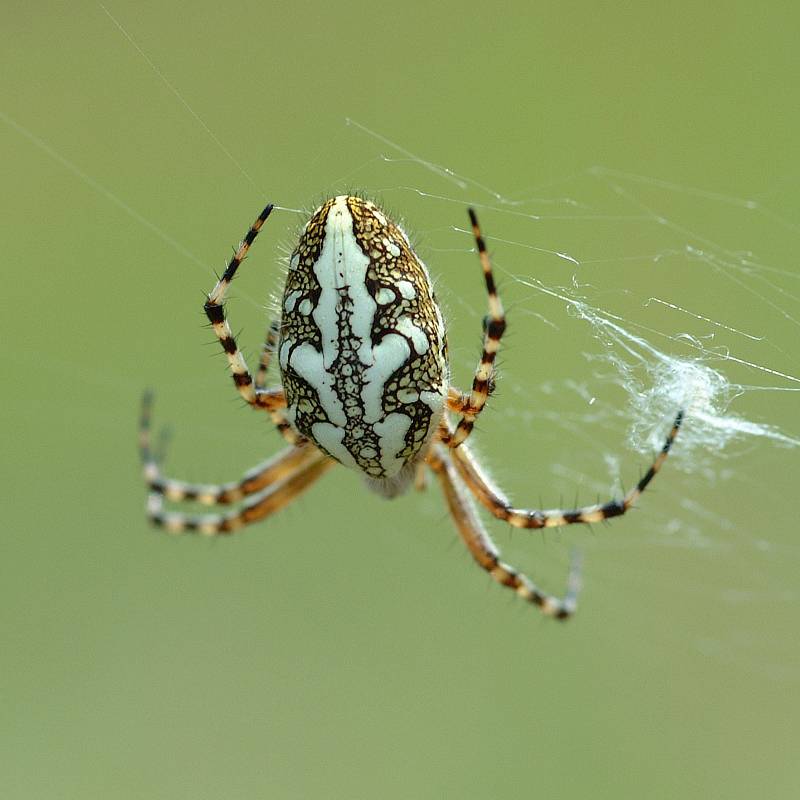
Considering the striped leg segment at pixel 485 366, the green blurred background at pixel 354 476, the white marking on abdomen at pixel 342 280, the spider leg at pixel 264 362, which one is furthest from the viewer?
the green blurred background at pixel 354 476

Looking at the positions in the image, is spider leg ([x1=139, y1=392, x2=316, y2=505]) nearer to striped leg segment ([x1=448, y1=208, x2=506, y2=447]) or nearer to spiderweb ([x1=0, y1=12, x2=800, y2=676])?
spiderweb ([x1=0, y1=12, x2=800, y2=676])

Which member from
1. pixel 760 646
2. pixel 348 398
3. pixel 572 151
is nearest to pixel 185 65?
pixel 572 151

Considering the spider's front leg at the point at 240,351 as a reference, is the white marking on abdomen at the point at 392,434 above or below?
below

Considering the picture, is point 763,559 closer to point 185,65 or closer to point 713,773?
point 713,773

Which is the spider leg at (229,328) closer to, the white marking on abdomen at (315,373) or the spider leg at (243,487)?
the white marking on abdomen at (315,373)

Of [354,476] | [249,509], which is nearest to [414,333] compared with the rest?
[249,509]

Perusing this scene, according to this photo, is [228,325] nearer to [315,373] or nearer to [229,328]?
[229,328]

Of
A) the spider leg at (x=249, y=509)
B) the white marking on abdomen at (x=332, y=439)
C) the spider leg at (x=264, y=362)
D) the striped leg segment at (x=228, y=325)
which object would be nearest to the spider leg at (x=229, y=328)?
the striped leg segment at (x=228, y=325)
